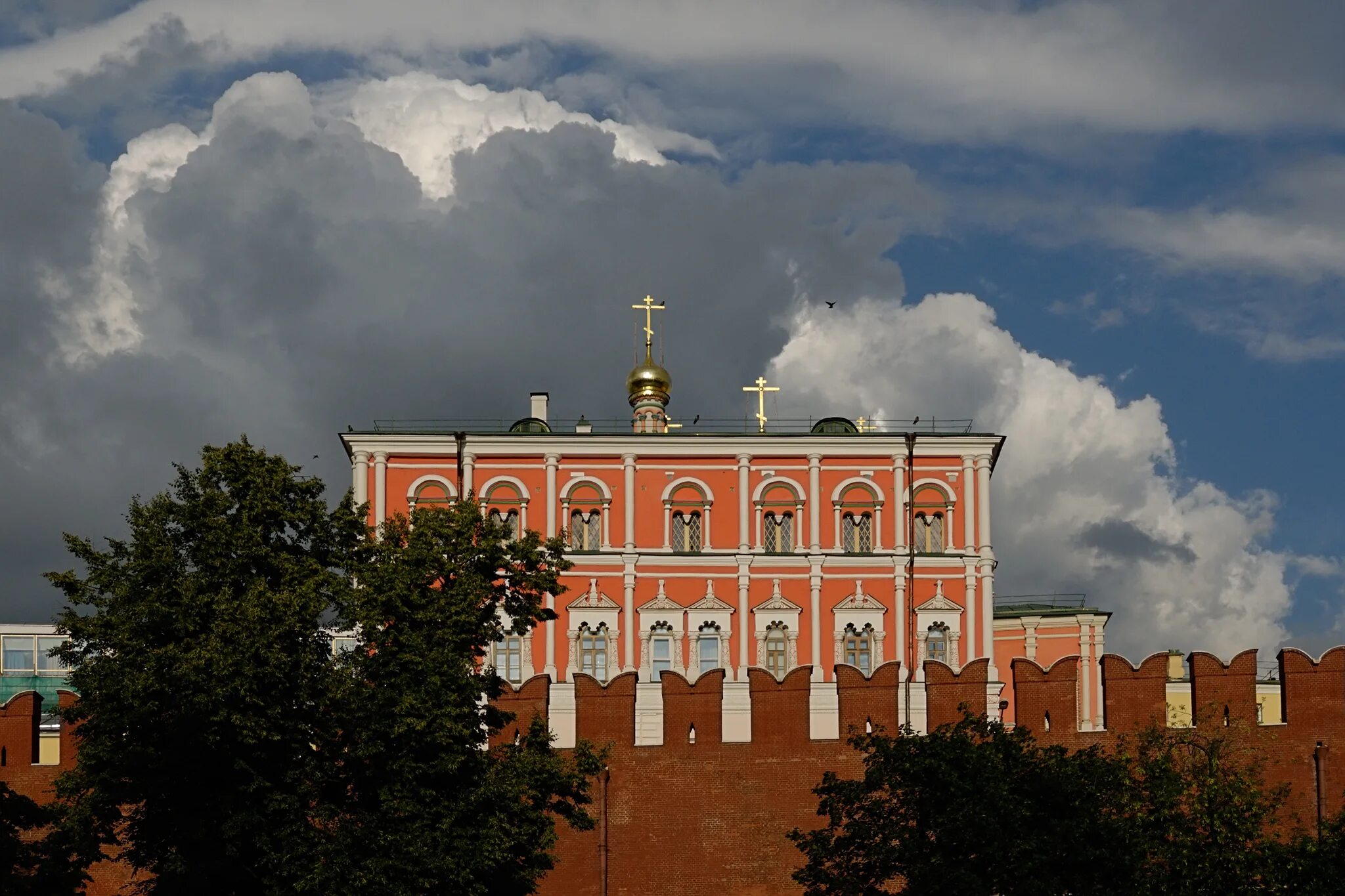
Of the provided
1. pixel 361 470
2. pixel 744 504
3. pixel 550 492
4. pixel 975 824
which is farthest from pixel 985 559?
pixel 975 824

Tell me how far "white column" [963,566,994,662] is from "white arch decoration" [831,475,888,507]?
3556 mm

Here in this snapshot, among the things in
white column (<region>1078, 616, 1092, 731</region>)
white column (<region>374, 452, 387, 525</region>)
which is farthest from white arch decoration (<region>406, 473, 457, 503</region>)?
white column (<region>1078, 616, 1092, 731</region>)

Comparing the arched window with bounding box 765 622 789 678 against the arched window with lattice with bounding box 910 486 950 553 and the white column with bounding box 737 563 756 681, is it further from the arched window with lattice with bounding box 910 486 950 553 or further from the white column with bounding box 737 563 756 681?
the arched window with lattice with bounding box 910 486 950 553

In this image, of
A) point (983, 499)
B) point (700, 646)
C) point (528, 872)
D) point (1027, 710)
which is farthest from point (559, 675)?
point (528, 872)

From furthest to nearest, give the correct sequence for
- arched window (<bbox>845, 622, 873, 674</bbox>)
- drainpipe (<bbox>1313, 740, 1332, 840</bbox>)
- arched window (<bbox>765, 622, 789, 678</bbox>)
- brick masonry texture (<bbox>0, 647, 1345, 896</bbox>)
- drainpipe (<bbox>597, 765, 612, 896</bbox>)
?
arched window (<bbox>765, 622, 789, 678</bbox>)
arched window (<bbox>845, 622, 873, 674</bbox>)
drainpipe (<bbox>597, 765, 612, 896</bbox>)
brick masonry texture (<bbox>0, 647, 1345, 896</bbox>)
drainpipe (<bbox>1313, 740, 1332, 840</bbox>)

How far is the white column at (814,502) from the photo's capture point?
68625 millimetres

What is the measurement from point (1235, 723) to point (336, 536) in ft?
66.1

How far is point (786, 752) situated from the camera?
1923 inches

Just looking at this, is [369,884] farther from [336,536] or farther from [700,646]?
[700,646]

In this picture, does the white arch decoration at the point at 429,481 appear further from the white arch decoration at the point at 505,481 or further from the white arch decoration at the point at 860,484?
the white arch decoration at the point at 860,484

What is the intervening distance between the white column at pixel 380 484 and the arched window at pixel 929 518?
16816 mm

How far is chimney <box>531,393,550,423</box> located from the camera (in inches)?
2857

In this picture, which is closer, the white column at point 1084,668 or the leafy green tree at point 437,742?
the leafy green tree at point 437,742

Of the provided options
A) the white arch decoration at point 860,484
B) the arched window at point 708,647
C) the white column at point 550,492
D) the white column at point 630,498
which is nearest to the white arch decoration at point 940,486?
the white arch decoration at point 860,484
